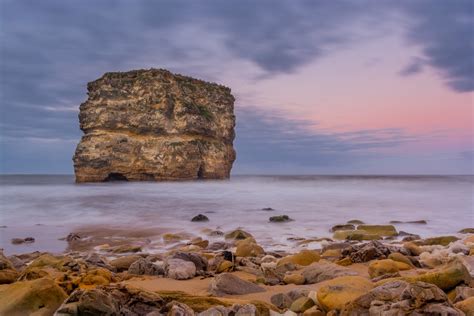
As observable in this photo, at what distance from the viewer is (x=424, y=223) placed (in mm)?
14742

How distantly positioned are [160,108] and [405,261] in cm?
4197

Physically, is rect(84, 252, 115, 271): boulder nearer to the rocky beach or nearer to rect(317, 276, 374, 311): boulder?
the rocky beach

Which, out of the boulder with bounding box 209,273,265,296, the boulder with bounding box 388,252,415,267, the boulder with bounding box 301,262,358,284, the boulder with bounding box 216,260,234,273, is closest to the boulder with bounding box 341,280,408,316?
the boulder with bounding box 209,273,265,296

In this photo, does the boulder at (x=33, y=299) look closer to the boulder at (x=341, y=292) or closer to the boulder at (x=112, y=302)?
the boulder at (x=112, y=302)

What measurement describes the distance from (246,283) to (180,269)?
4.22ft

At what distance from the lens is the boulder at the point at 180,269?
18.6ft

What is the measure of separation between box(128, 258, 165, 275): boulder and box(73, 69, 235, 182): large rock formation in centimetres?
3923

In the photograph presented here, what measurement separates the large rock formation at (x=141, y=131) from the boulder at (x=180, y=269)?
39.8 meters

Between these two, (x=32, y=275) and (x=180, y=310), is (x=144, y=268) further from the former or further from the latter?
(x=180, y=310)

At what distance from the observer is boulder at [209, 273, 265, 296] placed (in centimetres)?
470

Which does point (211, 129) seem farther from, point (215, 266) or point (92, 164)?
point (215, 266)

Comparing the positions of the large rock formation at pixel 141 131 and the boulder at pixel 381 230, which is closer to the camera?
the boulder at pixel 381 230

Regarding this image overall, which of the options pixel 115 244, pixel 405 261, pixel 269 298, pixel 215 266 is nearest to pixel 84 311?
pixel 269 298

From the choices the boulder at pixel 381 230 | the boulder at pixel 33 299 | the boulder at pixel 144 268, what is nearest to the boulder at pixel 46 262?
the boulder at pixel 144 268
